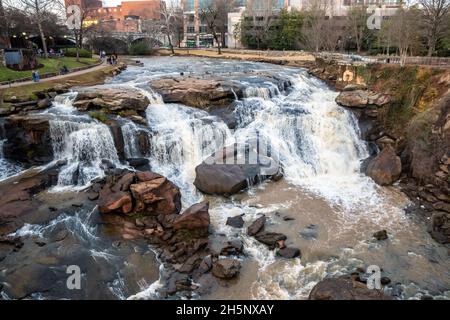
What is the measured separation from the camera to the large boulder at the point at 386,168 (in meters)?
18.7

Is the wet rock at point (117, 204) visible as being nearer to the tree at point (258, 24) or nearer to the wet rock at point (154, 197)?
the wet rock at point (154, 197)

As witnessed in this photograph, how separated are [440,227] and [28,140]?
1938cm

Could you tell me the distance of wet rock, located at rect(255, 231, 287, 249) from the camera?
1364 centimetres

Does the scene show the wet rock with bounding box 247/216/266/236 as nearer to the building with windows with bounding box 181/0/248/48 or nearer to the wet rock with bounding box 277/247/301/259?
the wet rock with bounding box 277/247/301/259

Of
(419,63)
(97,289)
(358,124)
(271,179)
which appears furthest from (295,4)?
(97,289)

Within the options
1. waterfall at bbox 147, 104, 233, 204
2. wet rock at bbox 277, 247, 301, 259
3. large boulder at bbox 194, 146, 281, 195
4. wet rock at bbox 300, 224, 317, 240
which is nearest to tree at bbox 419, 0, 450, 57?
large boulder at bbox 194, 146, 281, 195

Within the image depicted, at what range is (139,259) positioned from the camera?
12688 millimetres

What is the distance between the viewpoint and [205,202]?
14820mm

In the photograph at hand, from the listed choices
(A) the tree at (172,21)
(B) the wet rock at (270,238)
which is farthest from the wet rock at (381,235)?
(A) the tree at (172,21)

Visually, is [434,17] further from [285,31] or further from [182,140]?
[285,31]

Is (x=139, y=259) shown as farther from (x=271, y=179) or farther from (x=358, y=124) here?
(x=358, y=124)
